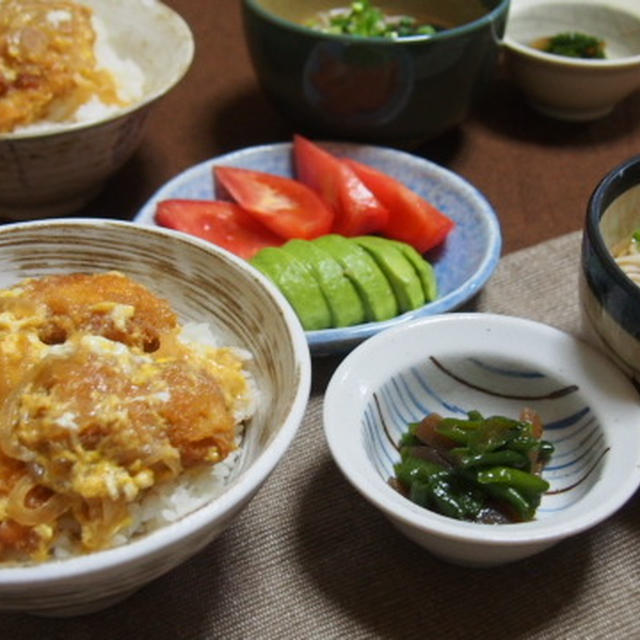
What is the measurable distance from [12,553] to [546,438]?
0.88 m

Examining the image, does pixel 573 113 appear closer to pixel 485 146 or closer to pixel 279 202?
pixel 485 146

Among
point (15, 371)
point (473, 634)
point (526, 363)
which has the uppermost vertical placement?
point (15, 371)

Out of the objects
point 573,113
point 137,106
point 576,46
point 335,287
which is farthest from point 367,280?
point 576,46

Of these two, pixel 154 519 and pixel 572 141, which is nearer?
pixel 154 519

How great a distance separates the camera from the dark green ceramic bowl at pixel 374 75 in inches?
78.5

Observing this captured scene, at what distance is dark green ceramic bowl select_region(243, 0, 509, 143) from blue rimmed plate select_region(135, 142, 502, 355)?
10 cm

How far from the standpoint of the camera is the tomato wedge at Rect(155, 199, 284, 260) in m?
1.85

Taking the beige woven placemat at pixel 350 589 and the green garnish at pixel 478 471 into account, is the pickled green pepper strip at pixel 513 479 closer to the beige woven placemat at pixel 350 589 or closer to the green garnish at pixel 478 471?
the green garnish at pixel 478 471

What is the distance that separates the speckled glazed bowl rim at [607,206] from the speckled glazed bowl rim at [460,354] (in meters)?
0.16

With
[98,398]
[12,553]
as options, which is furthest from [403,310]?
[12,553]

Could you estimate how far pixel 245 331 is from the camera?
1339mm

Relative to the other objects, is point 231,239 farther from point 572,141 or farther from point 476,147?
point 572,141

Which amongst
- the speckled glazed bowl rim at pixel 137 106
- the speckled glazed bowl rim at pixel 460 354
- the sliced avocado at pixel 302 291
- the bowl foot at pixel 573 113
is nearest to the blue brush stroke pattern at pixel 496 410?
the speckled glazed bowl rim at pixel 460 354

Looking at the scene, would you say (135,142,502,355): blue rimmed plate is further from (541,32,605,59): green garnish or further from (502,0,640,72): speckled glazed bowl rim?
(541,32,605,59): green garnish
